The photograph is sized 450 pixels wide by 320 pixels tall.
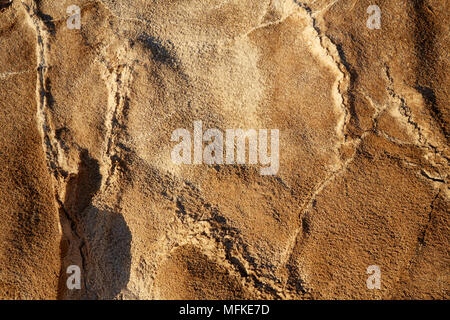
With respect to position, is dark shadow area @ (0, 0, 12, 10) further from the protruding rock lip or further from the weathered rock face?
the weathered rock face

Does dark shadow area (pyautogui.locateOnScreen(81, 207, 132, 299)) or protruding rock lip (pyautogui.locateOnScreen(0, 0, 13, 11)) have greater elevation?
protruding rock lip (pyautogui.locateOnScreen(0, 0, 13, 11))

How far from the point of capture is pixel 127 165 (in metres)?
1.45

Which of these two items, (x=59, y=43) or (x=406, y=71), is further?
(x=59, y=43)

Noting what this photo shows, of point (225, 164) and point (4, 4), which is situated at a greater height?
point (4, 4)

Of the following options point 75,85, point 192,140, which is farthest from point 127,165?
point 75,85

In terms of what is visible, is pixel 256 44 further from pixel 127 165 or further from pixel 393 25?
pixel 127 165

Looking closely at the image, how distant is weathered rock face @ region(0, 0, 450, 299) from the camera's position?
132 cm

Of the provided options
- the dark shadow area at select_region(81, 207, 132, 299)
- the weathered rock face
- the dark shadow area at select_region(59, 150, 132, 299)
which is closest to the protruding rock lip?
the weathered rock face

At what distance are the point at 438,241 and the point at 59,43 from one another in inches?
74.3

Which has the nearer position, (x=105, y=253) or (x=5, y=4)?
(x=105, y=253)

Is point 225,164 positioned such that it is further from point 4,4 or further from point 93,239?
point 4,4

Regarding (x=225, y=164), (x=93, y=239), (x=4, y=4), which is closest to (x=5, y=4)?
(x=4, y=4)

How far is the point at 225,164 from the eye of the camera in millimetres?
1413

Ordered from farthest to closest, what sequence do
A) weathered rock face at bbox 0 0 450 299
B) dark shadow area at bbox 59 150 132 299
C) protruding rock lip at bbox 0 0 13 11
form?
1. protruding rock lip at bbox 0 0 13 11
2. dark shadow area at bbox 59 150 132 299
3. weathered rock face at bbox 0 0 450 299
